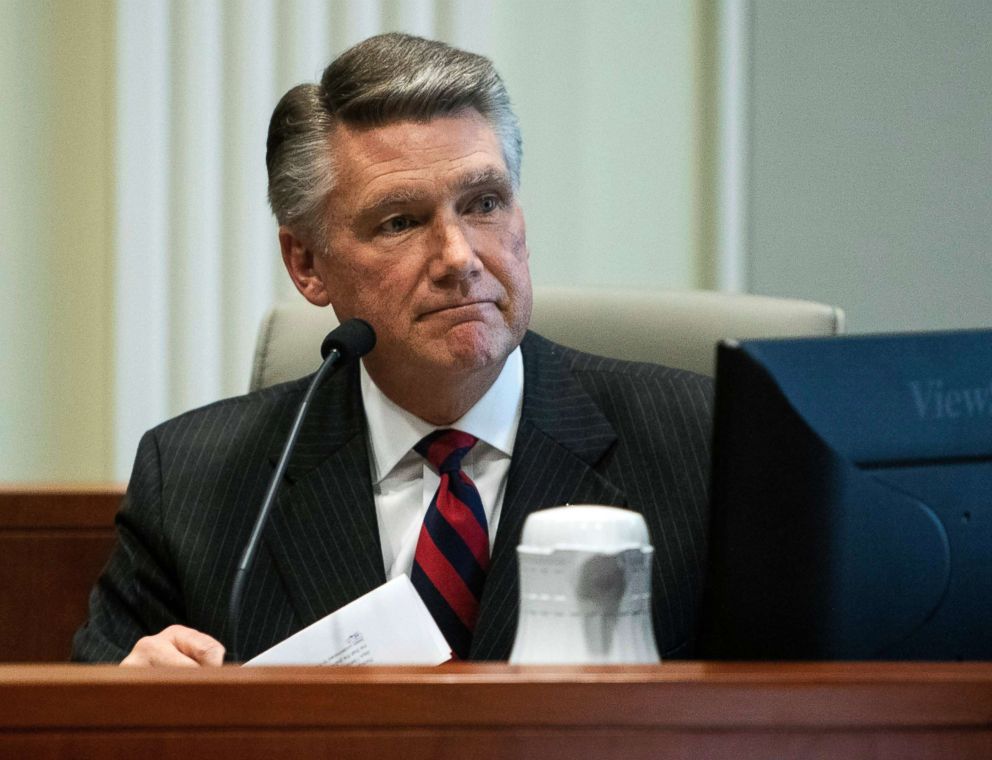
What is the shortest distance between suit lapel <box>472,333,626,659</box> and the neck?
7cm

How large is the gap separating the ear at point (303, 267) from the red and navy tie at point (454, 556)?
34cm

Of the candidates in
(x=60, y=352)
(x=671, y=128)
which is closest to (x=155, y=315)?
(x=60, y=352)

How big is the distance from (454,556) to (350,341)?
1.01 ft

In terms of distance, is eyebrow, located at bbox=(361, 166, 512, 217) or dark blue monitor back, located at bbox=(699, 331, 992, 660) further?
eyebrow, located at bbox=(361, 166, 512, 217)

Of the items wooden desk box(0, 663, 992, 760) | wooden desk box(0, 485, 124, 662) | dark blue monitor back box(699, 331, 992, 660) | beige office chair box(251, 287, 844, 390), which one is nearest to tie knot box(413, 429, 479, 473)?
beige office chair box(251, 287, 844, 390)

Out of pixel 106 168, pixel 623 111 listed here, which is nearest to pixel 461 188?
pixel 623 111

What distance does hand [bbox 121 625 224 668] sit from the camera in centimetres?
114

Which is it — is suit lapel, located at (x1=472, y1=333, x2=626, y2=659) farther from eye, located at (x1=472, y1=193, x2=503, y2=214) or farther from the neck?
eye, located at (x1=472, y1=193, x2=503, y2=214)

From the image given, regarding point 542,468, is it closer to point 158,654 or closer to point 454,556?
point 454,556

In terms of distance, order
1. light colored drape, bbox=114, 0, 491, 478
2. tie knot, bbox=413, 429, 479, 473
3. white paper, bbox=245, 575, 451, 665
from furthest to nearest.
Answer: light colored drape, bbox=114, 0, 491, 478 < tie knot, bbox=413, 429, 479, 473 < white paper, bbox=245, 575, 451, 665

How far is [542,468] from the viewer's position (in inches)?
64.5

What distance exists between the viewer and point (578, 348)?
6.13 feet

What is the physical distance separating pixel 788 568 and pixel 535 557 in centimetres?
16

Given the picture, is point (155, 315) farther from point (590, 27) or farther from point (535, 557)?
point (535, 557)
